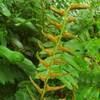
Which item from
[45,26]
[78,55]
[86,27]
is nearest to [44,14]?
[45,26]

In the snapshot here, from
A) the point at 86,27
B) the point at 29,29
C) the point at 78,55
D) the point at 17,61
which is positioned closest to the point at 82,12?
the point at 86,27

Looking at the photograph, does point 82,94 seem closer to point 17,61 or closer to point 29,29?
point 17,61

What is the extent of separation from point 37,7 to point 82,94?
0.94m

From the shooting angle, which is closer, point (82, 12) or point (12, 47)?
point (12, 47)

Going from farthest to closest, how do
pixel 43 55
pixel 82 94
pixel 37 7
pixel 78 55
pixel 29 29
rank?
pixel 37 7 < pixel 29 29 < pixel 43 55 < pixel 78 55 < pixel 82 94

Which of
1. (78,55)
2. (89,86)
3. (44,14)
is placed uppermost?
(44,14)

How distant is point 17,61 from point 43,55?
327 mm

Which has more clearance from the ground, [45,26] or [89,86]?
[45,26]

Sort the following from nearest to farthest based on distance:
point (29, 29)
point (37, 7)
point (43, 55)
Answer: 1. point (43, 55)
2. point (29, 29)
3. point (37, 7)

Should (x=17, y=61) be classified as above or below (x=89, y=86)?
above

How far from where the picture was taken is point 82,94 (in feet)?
6.81

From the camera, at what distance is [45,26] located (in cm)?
267

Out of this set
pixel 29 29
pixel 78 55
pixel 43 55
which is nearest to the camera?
pixel 78 55

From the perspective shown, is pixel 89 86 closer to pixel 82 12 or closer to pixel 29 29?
pixel 29 29
